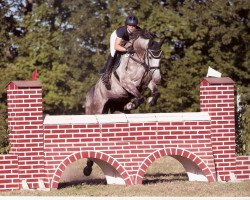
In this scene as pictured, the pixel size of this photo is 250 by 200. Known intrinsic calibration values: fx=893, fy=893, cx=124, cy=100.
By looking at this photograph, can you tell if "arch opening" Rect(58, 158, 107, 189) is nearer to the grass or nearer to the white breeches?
the grass

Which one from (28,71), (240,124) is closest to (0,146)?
(240,124)

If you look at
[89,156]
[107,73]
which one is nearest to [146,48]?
[107,73]

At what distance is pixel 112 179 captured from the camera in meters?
14.2

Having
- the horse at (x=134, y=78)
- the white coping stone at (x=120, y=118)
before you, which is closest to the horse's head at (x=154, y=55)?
the horse at (x=134, y=78)

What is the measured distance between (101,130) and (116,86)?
292 centimetres

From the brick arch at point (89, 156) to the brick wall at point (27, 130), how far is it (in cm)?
23

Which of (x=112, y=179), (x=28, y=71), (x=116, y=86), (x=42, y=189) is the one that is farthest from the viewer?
(x=28, y=71)

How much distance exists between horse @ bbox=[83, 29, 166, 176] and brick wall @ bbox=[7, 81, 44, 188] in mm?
2609

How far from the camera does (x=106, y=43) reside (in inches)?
1325

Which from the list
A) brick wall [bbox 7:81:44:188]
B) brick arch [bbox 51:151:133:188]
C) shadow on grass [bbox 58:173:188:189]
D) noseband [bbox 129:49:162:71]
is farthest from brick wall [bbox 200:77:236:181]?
brick wall [bbox 7:81:44:188]

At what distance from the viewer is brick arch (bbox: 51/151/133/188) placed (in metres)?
13.4

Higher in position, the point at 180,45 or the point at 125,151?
the point at 180,45

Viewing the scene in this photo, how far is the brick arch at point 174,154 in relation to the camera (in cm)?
1370

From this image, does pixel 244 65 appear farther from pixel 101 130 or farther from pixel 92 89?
pixel 101 130
